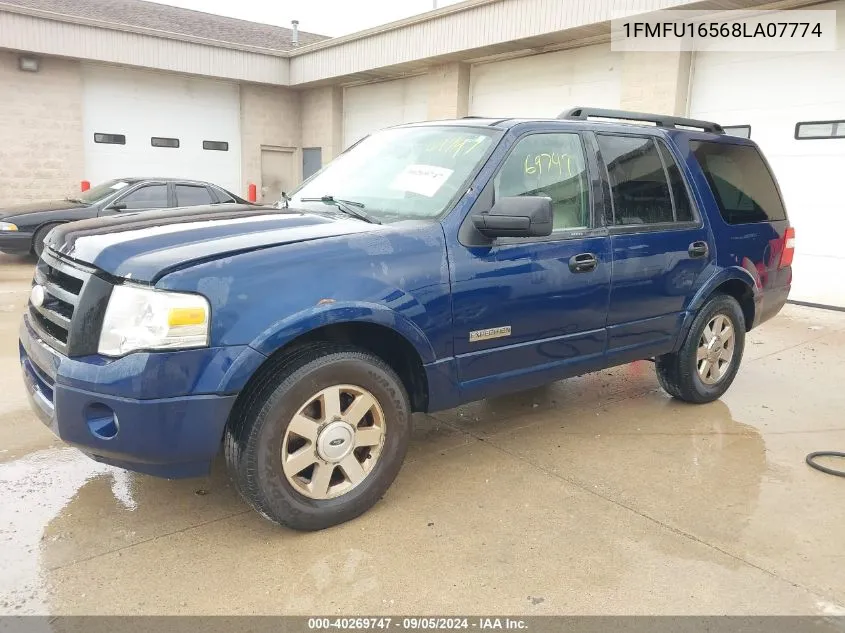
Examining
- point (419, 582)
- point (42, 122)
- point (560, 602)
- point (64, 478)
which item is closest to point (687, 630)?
point (560, 602)

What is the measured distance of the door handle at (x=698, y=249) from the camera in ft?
14.4

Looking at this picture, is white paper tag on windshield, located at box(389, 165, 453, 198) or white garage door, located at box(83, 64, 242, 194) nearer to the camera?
white paper tag on windshield, located at box(389, 165, 453, 198)

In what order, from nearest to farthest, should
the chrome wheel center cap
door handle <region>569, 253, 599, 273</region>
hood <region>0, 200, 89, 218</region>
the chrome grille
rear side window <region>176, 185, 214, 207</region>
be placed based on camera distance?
the chrome grille
the chrome wheel center cap
door handle <region>569, 253, 599, 273</region>
hood <region>0, 200, 89, 218</region>
rear side window <region>176, 185, 214, 207</region>

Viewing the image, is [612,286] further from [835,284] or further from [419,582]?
[835,284]

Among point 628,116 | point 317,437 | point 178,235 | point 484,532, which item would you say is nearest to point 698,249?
point 628,116

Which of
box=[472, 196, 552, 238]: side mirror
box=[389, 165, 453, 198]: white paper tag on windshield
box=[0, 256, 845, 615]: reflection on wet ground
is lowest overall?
box=[0, 256, 845, 615]: reflection on wet ground

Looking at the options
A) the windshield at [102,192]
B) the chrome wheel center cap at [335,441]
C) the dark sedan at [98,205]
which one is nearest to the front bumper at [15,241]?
the dark sedan at [98,205]

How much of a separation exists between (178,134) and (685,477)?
52.8 ft

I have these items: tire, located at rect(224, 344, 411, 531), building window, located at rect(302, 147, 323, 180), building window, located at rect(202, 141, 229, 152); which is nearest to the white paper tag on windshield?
tire, located at rect(224, 344, 411, 531)

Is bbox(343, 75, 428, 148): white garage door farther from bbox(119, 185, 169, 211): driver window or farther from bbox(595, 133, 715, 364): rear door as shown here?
bbox(595, 133, 715, 364): rear door

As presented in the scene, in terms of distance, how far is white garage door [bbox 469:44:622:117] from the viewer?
1102cm

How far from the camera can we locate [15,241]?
1007cm

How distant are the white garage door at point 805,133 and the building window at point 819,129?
0.04ft

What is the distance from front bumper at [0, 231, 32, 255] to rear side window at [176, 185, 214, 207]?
2226 mm
